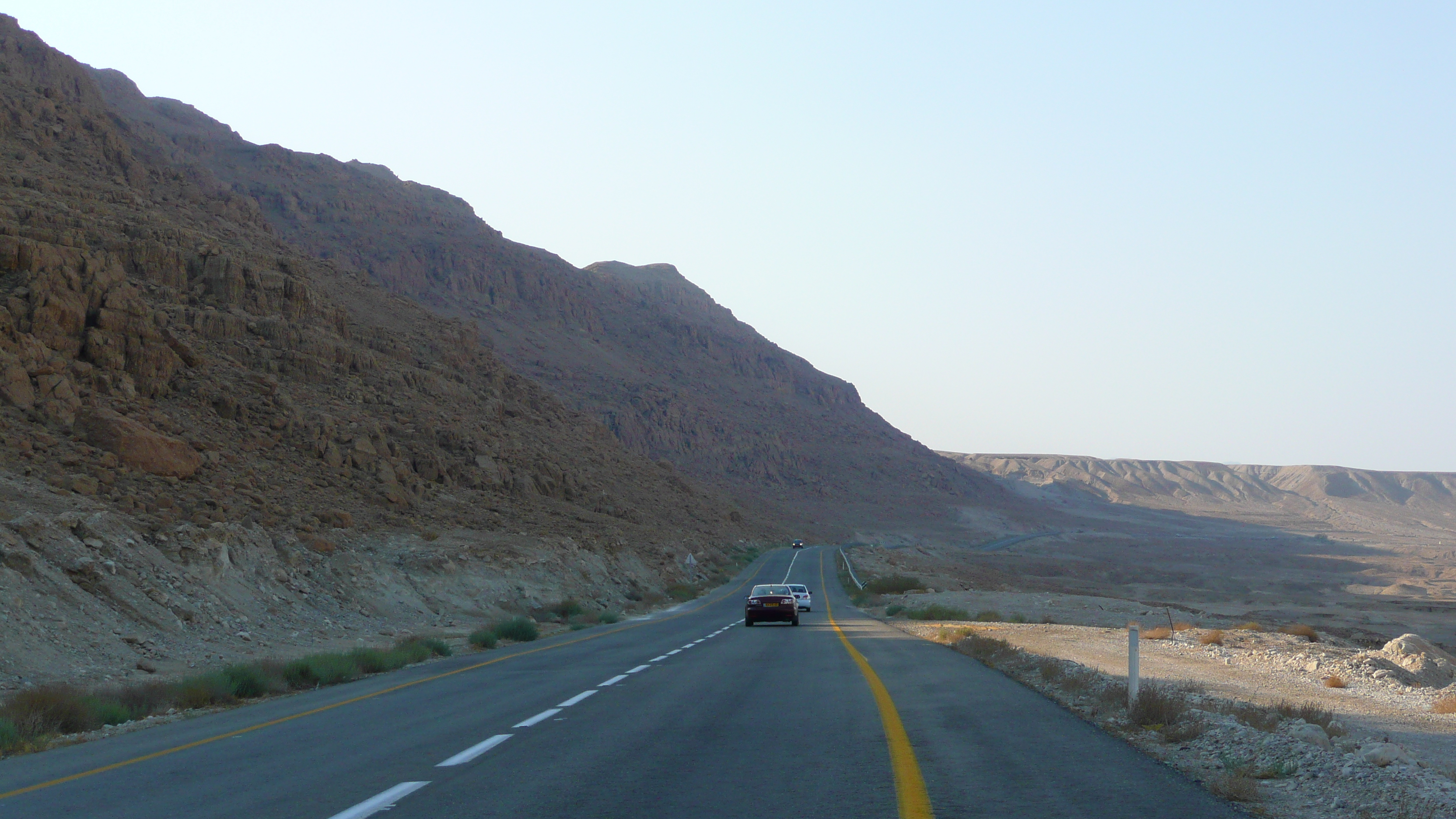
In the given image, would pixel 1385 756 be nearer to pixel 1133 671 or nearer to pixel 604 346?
pixel 1133 671

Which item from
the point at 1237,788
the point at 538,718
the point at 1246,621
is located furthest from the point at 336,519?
the point at 1246,621

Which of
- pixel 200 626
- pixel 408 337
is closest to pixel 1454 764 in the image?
pixel 200 626

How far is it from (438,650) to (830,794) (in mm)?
15273

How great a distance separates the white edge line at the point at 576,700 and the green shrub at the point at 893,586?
40.2 meters

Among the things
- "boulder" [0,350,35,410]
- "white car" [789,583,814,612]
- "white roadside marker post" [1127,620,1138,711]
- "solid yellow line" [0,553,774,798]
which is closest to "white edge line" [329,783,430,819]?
"solid yellow line" [0,553,774,798]

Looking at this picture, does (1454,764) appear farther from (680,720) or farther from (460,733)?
(460,733)

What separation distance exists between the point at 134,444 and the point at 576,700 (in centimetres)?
2455

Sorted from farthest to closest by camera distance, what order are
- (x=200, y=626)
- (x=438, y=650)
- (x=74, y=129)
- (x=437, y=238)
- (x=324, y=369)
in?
(x=437, y=238) < (x=74, y=129) < (x=324, y=369) < (x=200, y=626) < (x=438, y=650)

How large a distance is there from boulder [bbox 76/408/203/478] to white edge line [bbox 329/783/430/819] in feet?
89.8

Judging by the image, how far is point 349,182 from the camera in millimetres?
147500

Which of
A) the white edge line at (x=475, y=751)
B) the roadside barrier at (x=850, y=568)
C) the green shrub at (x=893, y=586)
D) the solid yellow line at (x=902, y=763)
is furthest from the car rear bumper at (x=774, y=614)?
the roadside barrier at (x=850, y=568)

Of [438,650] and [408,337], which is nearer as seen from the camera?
[438,650]

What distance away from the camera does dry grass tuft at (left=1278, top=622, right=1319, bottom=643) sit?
2753 cm

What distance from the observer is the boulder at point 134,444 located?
3038 cm
